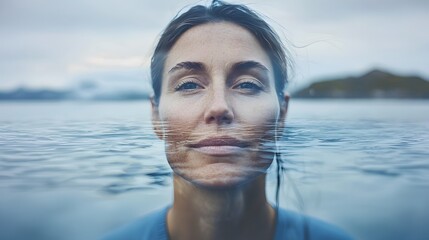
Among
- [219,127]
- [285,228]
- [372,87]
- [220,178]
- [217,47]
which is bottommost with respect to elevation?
[285,228]

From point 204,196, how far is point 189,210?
8cm

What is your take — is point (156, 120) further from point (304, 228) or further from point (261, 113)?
point (304, 228)

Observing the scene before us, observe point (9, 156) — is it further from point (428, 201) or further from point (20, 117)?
point (428, 201)

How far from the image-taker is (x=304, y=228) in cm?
137

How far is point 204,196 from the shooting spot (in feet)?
4.53

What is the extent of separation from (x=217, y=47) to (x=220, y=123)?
229 millimetres

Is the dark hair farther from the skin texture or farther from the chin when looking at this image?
the chin

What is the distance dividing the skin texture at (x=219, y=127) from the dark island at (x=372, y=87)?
118 mm

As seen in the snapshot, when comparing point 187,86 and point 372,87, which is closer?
point 187,86

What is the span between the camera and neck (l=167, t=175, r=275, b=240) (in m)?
1.39

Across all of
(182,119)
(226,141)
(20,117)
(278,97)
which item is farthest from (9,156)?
(278,97)

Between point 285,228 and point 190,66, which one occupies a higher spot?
point 190,66

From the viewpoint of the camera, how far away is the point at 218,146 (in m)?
1.32

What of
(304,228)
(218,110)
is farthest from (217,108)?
(304,228)
